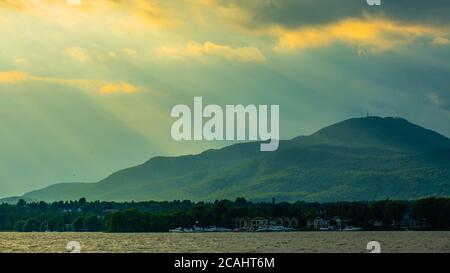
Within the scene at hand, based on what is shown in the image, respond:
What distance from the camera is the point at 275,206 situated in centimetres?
19262

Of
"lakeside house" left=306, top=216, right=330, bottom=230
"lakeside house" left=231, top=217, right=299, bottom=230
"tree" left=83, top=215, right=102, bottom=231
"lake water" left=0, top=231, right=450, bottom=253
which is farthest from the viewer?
"tree" left=83, top=215, right=102, bottom=231

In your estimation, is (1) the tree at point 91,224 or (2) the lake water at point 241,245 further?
(1) the tree at point 91,224

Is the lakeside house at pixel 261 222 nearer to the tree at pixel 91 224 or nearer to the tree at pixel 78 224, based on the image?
the tree at pixel 91 224

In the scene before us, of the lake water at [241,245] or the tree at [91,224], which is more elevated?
the tree at [91,224]

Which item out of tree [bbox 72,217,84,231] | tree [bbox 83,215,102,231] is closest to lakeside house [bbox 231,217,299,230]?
tree [bbox 83,215,102,231]

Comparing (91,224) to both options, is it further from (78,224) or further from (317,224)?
(317,224)

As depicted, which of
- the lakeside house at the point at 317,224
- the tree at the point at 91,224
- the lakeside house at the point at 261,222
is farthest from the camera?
the tree at the point at 91,224

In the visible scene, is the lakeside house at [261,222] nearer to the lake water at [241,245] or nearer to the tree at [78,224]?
the tree at [78,224]

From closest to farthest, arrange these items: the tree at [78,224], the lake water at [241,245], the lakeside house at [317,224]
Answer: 1. the lake water at [241,245]
2. the lakeside house at [317,224]
3. the tree at [78,224]

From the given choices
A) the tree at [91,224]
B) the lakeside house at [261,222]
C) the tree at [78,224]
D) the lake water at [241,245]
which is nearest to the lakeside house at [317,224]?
the lakeside house at [261,222]

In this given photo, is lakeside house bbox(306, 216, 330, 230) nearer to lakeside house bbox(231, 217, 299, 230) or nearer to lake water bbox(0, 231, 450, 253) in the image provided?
lakeside house bbox(231, 217, 299, 230)
